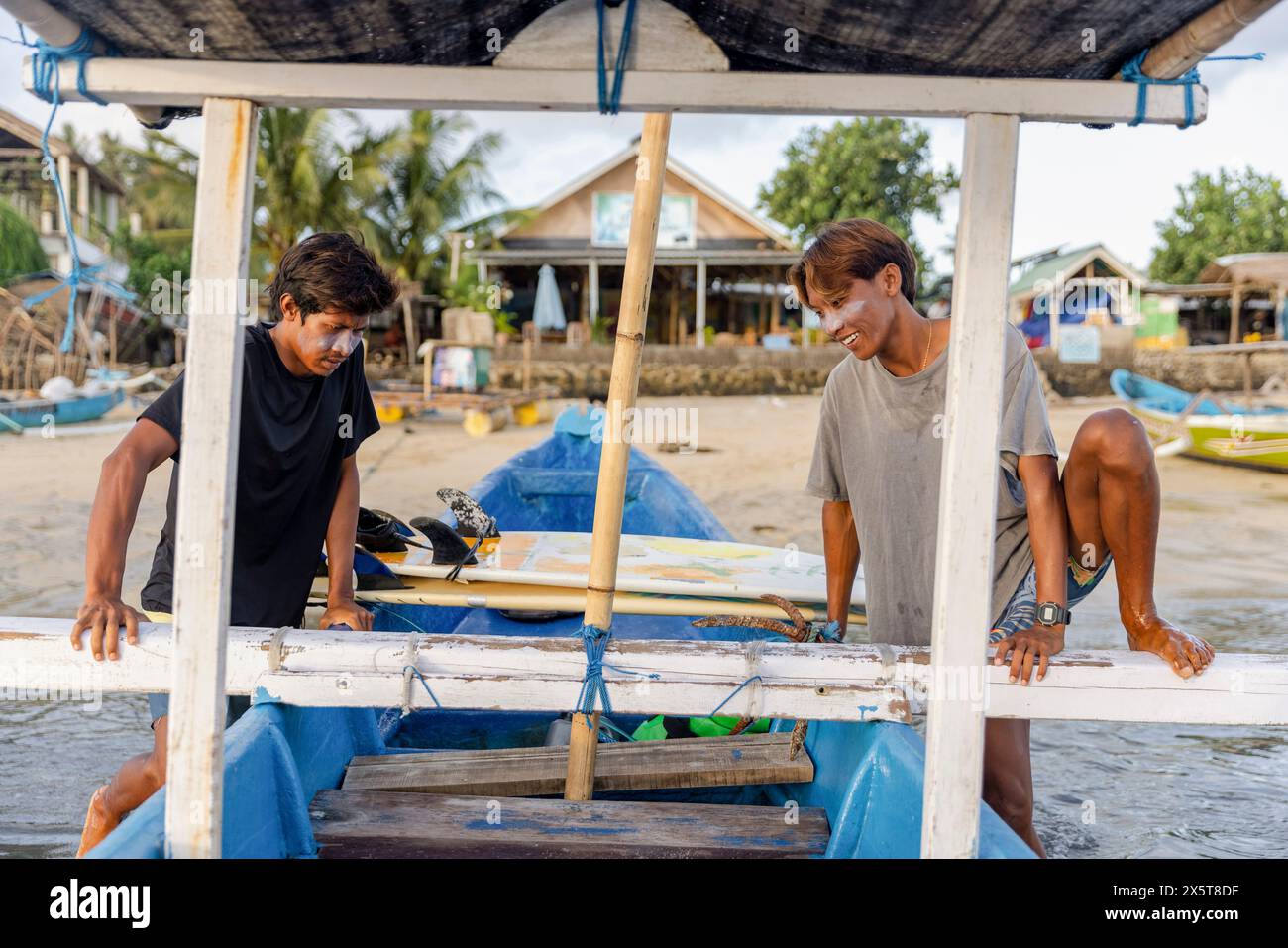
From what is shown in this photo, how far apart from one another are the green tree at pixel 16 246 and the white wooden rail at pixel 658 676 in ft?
72.8

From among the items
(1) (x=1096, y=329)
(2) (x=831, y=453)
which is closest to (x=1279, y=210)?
(1) (x=1096, y=329)

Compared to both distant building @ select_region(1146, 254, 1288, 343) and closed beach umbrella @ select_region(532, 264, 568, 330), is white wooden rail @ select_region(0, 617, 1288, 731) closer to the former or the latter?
closed beach umbrella @ select_region(532, 264, 568, 330)

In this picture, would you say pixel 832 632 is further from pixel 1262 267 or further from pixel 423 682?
pixel 1262 267

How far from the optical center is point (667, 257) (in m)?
22.0

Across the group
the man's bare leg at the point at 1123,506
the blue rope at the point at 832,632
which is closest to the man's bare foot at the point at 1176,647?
the man's bare leg at the point at 1123,506

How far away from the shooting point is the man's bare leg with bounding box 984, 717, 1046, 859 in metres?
2.30

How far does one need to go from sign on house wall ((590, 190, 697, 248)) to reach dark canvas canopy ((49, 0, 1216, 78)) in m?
21.2

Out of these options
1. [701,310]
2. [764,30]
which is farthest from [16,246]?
[764,30]

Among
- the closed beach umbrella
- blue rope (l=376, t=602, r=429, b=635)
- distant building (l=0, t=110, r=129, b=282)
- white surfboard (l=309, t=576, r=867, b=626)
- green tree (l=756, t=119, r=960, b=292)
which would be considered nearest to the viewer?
white surfboard (l=309, t=576, r=867, b=626)

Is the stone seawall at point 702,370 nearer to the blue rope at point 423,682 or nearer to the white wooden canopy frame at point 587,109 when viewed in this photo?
the blue rope at point 423,682

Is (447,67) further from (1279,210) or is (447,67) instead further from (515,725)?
(1279,210)

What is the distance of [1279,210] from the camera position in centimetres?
2905

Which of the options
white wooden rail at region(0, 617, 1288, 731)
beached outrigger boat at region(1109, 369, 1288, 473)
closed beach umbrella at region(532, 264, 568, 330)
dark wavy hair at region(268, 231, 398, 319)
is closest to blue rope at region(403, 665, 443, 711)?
white wooden rail at region(0, 617, 1288, 731)
